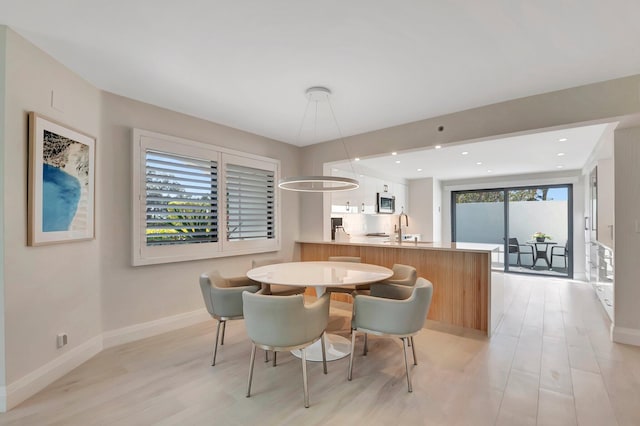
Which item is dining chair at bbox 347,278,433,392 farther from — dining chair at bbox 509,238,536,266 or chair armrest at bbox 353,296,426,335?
dining chair at bbox 509,238,536,266

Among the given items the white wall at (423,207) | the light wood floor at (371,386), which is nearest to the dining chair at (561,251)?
the white wall at (423,207)

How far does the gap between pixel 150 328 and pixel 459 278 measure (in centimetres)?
349

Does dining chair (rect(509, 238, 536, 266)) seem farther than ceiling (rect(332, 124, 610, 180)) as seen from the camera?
Yes

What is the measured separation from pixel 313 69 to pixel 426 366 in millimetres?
2682

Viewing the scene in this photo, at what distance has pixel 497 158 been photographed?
5488mm

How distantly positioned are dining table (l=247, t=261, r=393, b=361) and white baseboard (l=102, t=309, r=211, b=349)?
1.25 m

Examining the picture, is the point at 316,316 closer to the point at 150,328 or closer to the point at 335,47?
the point at 335,47

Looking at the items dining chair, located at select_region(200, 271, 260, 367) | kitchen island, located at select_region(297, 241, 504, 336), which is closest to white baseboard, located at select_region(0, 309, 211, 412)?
dining chair, located at select_region(200, 271, 260, 367)

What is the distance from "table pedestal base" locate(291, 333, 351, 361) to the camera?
2.74 meters

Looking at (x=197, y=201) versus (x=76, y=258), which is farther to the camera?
(x=197, y=201)

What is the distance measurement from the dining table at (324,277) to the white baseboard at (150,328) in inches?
49.1

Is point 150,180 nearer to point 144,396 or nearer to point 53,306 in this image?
point 53,306

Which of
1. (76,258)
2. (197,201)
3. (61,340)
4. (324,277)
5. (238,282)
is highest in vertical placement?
(197,201)

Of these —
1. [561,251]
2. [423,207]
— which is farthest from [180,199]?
Result: [561,251]
